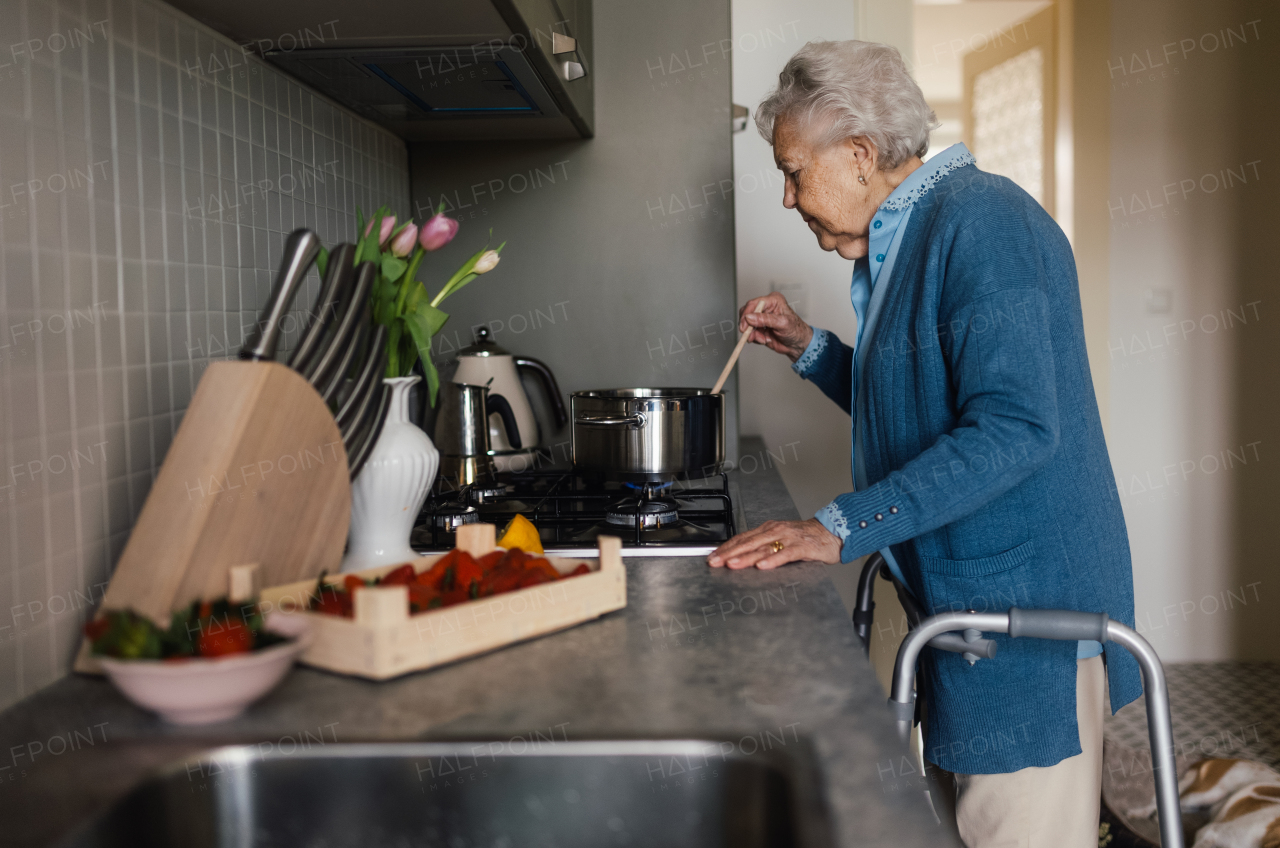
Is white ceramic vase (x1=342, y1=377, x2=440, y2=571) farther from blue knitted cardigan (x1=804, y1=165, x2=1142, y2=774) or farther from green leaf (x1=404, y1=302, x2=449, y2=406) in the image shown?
blue knitted cardigan (x1=804, y1=165, x2=1142, y2=774)

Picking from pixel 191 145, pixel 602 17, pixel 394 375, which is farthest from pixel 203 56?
pixel 602 17

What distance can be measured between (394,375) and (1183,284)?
2.81 meters

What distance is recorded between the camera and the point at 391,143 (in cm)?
181

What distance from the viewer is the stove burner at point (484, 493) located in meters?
1.45

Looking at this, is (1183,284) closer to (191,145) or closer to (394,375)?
(394,375)

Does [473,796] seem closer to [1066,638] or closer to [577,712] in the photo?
[577,712]

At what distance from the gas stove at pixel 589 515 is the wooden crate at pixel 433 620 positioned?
0.24 metres

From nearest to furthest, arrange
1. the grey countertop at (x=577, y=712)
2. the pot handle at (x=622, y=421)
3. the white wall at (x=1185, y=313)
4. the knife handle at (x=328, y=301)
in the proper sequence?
1. the grey countertop at (x=577, y=712)
2. the knife handle at (x=328, y=301)
3. the pot handle at (x=622, y=421)
4. the white wall at (x=1185, y=313)

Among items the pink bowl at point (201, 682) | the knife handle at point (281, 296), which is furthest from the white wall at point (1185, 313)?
the pink bowl at point (201, 682)

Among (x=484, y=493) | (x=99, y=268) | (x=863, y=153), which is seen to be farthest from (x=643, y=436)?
(x=99, y=268)

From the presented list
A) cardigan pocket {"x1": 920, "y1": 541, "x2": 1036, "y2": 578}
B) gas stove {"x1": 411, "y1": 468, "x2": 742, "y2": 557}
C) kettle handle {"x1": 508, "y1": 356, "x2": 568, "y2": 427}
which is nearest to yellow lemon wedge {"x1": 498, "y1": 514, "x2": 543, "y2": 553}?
gas stove {"x1": 411, "y1": 468, "x2": 742, "y2": 557}

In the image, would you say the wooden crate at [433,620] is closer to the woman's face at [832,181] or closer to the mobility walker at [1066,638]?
the mobility walker at [1066,638]

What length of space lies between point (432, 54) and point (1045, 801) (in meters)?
1.19

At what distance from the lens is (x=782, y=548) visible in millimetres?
1095
